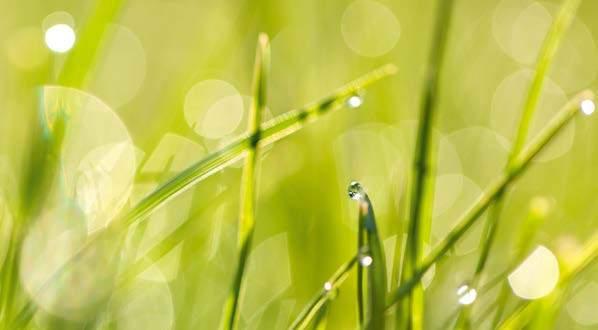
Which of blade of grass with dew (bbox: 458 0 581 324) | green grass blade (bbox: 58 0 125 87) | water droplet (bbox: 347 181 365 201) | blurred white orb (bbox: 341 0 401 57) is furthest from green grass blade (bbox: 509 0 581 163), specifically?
blurred white orb (bbox: 341 0 401 57)

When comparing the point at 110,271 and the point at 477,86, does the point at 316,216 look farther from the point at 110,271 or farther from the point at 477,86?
the point at 477,86

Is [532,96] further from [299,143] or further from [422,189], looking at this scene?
[299,143]

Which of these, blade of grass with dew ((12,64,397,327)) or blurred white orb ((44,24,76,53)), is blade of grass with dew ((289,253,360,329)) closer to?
blade of grass with dew ((12,64,397,327))

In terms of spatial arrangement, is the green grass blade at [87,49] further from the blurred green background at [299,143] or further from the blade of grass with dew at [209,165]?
the blade of grass with dew at [209,165]

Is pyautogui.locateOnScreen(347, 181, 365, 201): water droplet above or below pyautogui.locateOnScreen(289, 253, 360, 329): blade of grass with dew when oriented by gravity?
above

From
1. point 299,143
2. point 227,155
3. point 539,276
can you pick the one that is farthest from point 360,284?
point 299,143

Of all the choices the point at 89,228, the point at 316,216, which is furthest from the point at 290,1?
the point at 89,228
